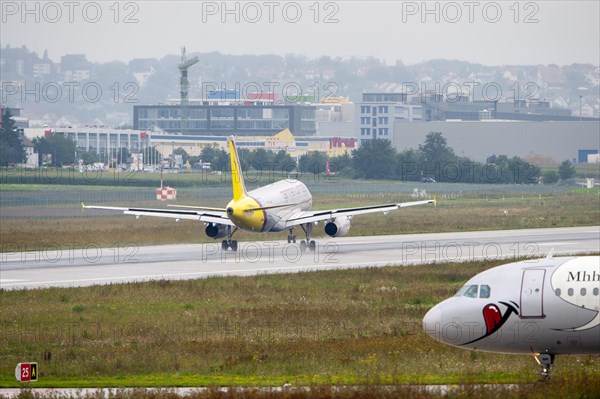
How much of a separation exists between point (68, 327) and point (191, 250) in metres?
34.1

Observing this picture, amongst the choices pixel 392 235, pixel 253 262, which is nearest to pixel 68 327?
pixel 253 262

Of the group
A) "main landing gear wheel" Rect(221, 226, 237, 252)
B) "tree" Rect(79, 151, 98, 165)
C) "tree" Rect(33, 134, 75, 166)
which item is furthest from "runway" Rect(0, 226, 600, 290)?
"tree" Rect(79, 151, 98, 165)

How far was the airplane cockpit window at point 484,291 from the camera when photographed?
30.0 m

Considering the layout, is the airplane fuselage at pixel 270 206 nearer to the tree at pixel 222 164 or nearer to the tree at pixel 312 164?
the tree at pixel 312 164

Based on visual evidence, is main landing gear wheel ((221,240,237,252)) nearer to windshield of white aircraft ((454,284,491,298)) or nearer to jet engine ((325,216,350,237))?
jet engine ((325,216,350,237))

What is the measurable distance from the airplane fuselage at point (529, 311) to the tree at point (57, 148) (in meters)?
141

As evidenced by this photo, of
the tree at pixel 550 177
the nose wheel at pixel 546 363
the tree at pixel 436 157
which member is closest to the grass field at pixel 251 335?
the nose wheel at pixel 546 363

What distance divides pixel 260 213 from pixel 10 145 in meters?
95.5

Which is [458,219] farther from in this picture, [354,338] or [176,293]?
[354,338]

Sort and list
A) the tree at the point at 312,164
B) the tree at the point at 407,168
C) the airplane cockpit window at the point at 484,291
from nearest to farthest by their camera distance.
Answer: the airplane cockpit window at the point at 484,291 → the tree at the point at 312,164 → the tree at the point at 407,168

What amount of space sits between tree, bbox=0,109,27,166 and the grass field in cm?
10175

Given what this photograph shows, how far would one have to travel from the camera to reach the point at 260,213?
70.9m

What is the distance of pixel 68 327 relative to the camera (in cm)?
4266

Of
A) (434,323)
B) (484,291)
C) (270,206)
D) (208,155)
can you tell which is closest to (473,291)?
(484,291)
